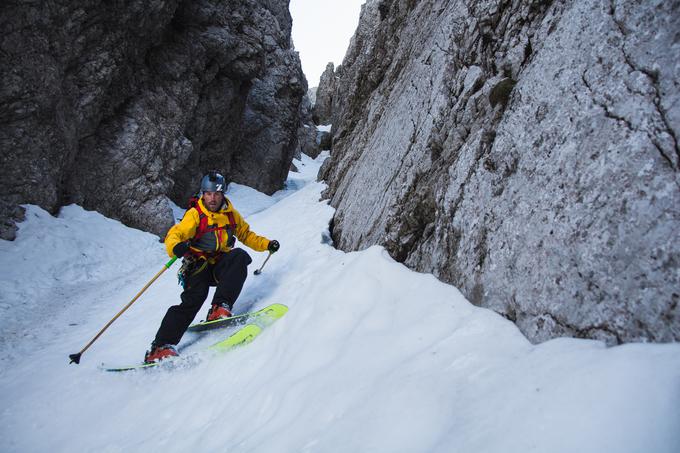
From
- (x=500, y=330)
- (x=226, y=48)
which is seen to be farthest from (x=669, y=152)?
(x=226, y=48)

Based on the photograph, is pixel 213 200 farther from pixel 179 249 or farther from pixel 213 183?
pixel 179 249

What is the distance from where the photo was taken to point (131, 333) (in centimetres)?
748

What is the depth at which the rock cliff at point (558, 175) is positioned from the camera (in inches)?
95.0

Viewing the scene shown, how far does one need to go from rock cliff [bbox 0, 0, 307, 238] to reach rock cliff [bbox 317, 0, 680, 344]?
14202 mm

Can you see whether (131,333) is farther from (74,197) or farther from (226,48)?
(226,48)

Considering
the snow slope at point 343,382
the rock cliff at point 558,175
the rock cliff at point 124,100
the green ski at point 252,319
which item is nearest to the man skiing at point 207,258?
the green ski at point 252,319

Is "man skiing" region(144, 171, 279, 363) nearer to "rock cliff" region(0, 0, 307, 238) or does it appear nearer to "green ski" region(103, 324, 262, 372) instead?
"green ski" region(103, 324, 262, 372)

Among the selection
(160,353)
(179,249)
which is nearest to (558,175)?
(179,249)

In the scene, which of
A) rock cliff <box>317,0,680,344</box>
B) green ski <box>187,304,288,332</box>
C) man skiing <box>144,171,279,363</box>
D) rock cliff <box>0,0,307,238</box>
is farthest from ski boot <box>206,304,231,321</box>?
rock cliff <box>0,0,307,238</box>

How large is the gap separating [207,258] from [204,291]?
0.64 meters

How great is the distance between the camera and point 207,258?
22.7 feet

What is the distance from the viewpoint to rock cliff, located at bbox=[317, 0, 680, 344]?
2412 millimetres

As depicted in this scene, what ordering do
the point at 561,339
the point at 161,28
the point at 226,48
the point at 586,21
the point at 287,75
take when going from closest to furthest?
the point at 561,339
the point at 586,21
the point at 161,28
the point at 226,48
the point at 287,75

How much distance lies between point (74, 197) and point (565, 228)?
19.0m
